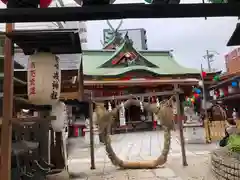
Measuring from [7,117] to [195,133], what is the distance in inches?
401

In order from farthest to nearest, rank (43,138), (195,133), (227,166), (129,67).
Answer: (129,67) < (195,133) < (43,138) < (227,166)

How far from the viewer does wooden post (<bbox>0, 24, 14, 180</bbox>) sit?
→ 344 cm

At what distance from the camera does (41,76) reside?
13.4 ft

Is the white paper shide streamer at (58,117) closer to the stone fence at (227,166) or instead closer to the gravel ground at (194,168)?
the gravel ground at (194,168)

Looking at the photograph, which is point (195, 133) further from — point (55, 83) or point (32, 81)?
point (32, 81)

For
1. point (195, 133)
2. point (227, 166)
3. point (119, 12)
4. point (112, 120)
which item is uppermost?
point (119, 12)

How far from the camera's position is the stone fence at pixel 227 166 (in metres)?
4.71

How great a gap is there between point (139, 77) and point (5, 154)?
1403 cm

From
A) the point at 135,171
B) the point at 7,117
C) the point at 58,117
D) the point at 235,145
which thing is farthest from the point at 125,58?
the point at 7,117

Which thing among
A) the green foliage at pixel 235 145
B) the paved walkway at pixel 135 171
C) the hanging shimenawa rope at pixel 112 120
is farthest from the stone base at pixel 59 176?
the green foliage at pixel 235 145

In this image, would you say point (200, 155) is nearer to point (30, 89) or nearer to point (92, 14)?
point (30, 89)

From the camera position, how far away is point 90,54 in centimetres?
2170

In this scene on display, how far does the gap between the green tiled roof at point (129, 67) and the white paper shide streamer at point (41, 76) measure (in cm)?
1248

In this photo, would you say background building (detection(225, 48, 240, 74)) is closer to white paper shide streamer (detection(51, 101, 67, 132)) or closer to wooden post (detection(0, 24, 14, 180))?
white paper shide streamer (detection(51, 101, 67, 132))
